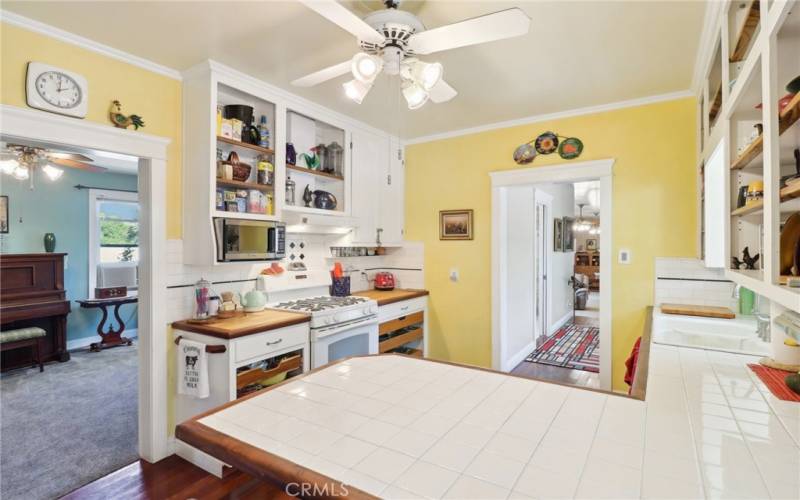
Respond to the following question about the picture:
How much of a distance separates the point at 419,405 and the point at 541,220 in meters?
4.84

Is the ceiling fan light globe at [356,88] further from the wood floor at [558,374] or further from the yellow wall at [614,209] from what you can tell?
the wood floor at [558,374]

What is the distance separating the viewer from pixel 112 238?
544cm

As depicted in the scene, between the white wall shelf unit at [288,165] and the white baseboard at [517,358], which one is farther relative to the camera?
the white baseboard at [517,358]

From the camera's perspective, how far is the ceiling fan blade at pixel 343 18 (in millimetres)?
1316

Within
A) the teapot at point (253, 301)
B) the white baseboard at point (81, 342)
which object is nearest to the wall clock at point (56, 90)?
the teapot at point (253, 301)

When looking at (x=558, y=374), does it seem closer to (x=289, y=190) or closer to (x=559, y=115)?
(x=559, y=115)

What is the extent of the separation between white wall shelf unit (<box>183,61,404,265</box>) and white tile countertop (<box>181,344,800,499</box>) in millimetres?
1633

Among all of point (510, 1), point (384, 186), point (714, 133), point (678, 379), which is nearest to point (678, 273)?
point (714, 133)

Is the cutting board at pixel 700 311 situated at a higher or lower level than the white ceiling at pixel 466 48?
lower

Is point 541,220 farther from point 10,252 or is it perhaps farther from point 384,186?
point 10,252

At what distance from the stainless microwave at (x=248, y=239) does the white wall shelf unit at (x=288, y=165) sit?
0.05m

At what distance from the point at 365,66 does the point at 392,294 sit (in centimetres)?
244

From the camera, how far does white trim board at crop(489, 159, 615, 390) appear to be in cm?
307

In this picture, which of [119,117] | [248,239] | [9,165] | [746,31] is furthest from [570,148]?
[9,165]
